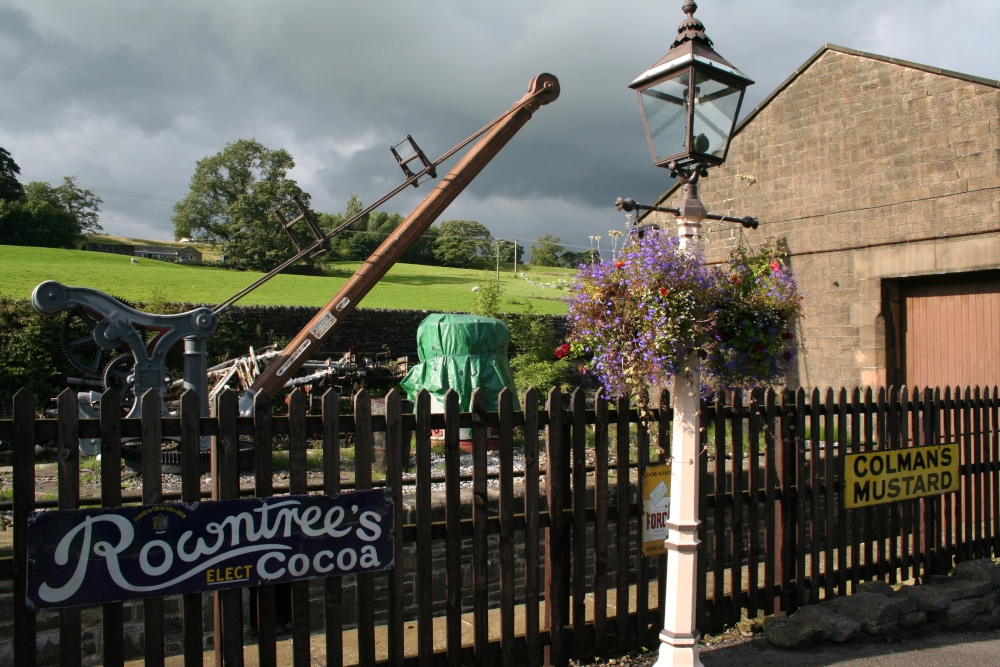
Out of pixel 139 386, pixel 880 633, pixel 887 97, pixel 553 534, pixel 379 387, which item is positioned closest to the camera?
pixel 553 534

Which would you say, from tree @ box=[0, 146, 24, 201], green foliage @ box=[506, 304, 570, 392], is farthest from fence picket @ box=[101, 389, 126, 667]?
tree @ box=[0, 146, 24, 201]

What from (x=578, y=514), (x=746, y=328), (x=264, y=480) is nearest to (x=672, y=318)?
(x=746, y=328)

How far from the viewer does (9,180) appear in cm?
6144

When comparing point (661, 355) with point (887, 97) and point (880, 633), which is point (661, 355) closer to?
point (880, 633)

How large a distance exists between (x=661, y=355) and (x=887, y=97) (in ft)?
28.6

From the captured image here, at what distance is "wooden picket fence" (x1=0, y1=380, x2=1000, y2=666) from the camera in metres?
3.61

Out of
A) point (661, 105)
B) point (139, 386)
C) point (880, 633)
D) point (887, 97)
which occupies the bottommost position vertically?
point (880, 633)

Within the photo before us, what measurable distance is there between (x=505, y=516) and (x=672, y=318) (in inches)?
58.2

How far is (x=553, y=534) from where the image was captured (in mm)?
4648

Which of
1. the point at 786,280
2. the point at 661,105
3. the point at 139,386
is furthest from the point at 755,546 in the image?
the point at 139,386

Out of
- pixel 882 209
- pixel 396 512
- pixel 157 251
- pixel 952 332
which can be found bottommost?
pixel 396 512

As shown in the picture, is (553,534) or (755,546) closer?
(553,534)

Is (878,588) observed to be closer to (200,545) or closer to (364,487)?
(364,487)

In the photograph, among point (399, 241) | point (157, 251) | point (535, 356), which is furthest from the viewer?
point (157, 251)
